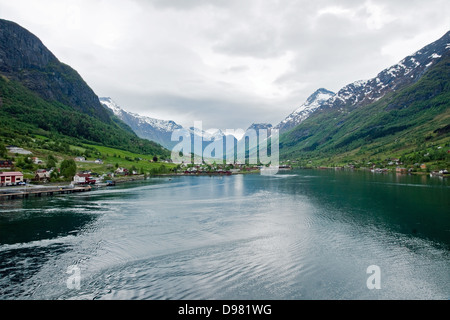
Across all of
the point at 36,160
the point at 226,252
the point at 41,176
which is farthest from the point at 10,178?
the point at 226,252

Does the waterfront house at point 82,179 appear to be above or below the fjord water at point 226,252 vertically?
above

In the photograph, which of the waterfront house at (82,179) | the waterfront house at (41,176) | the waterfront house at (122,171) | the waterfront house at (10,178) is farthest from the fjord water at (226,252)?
the waterfront house at (122,171)

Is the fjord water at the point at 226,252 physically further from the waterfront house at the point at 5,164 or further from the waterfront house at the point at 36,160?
the waterfront house at the point at 36,160

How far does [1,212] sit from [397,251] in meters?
60.1

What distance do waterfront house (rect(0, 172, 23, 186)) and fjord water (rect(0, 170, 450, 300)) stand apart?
112 feet

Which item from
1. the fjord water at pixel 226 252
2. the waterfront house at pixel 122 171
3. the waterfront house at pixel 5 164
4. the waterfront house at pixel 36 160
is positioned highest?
the waterfront house at pixel 36 160

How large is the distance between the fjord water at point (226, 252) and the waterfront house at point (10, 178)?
112 feet

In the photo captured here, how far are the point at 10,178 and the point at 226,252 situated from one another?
264 ft

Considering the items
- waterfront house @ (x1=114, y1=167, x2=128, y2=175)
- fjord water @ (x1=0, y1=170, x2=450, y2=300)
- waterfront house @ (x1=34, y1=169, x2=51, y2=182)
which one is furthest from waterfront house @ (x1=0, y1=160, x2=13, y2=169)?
fjord water @ (x1=0, y1=170, x2=450, y2=300)

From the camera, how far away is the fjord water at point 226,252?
68.7ft

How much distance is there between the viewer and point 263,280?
22.4 meters

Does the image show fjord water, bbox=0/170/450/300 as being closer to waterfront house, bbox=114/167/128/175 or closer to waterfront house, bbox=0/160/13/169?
waterfront house, bbox=0/160/13/169

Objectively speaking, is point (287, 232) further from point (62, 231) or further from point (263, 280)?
point (62, 231)
